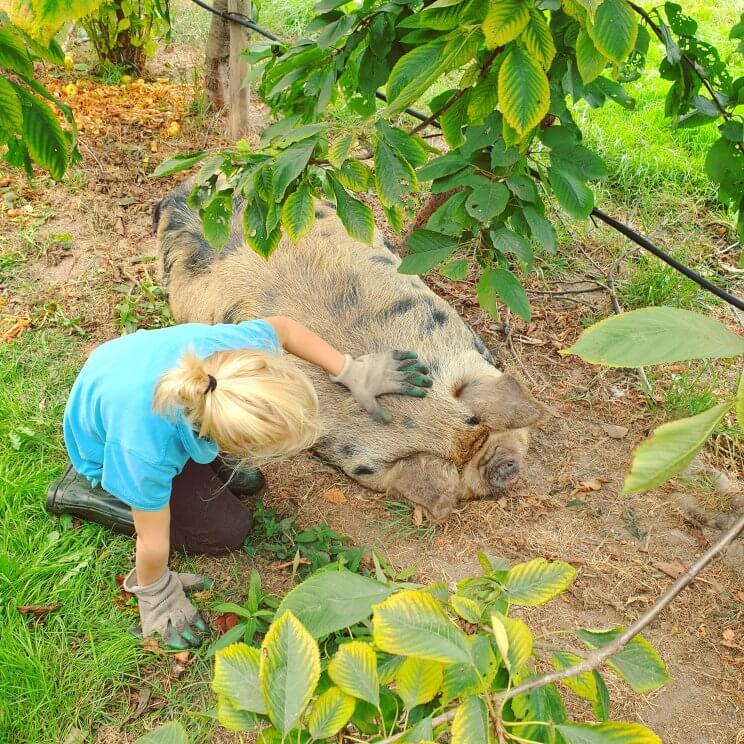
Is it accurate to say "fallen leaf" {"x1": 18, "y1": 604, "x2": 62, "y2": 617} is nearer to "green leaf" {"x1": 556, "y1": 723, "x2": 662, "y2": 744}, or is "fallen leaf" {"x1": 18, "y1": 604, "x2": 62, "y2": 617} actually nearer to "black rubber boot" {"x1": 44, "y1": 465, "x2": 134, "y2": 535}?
"black rubber boot" {"x1": 44, "y1": 465, "x2": 134, "y2": 535}

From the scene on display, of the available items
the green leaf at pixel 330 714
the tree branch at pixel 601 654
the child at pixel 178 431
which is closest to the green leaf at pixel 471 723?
the tree branch at pixel 601 654

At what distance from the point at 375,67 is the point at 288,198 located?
828 millimetres

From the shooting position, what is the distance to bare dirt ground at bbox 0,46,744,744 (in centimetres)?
313

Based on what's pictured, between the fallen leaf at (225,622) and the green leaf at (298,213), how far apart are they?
189 centimetres

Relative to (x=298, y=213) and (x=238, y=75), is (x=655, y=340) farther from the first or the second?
(x=238, y=75)

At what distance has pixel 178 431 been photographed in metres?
2.83

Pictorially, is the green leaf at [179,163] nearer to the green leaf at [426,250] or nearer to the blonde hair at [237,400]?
the blonde hair at [237,400]

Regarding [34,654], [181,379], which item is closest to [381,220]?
[181,379]

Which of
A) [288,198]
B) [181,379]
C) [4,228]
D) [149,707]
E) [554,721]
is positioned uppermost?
[288,198]

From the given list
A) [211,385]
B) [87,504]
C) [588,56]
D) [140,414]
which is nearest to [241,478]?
[87,504]

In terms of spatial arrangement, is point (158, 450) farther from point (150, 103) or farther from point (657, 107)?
point (657, 107)

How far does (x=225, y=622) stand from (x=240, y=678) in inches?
96.5

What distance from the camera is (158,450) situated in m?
2.80

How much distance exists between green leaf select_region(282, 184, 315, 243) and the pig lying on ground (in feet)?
5.67
